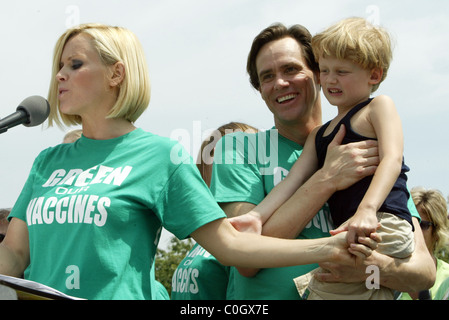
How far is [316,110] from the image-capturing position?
382 centimetres

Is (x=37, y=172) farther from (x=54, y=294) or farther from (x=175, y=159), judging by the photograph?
(x=54, y=294)

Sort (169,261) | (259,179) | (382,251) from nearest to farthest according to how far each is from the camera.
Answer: (382,251) < (259,179) < (169,261)

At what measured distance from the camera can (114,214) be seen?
284 centimetres

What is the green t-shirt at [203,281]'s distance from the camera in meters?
3.83

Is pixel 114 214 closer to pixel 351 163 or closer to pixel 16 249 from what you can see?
pixel 16 249

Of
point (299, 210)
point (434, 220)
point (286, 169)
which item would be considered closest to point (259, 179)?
point (286, 169)

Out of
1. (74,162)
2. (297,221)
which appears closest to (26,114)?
(74,162)

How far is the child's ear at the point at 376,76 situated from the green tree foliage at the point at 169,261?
18.7m

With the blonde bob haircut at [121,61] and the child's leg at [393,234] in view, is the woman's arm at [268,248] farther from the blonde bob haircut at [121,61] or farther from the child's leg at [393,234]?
the blonde bob haircut at [121,61]

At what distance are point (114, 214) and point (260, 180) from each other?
0.92 meters

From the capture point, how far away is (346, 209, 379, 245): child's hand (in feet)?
9.23

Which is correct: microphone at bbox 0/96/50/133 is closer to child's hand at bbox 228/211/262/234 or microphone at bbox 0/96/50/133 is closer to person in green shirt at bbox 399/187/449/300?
child's hand at bbox 228/211/262/234

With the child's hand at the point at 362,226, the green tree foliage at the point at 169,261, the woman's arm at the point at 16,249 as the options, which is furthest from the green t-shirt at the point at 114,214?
the green tree foliage at the point at 169,261

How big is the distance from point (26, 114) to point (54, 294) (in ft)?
3.21
